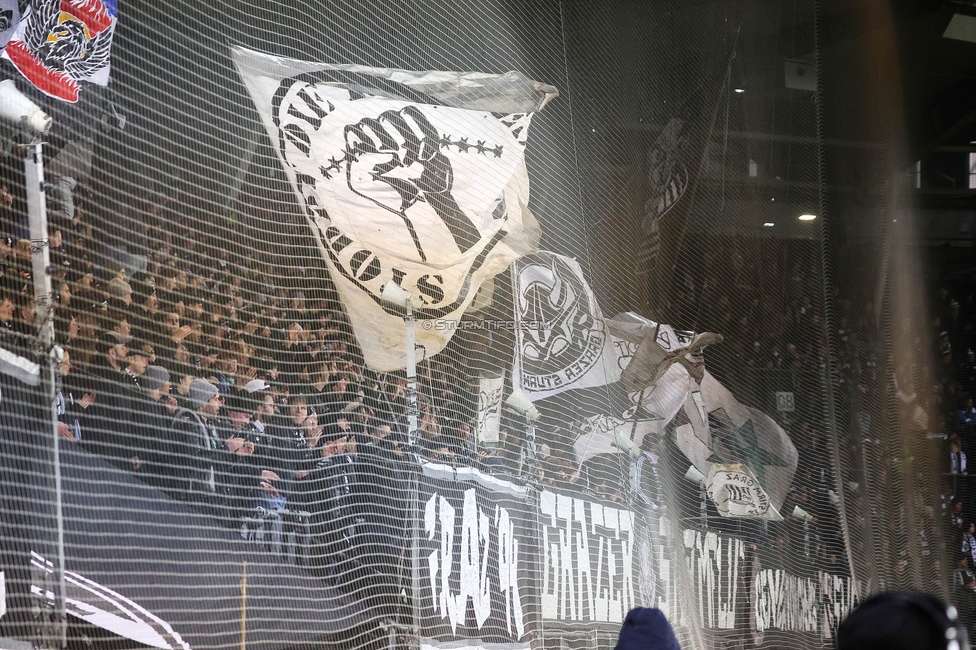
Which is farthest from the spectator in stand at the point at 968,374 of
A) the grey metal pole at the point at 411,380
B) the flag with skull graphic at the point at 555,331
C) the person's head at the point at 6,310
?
the person's head at the point at 6,310

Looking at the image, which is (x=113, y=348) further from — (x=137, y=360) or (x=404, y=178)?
(x=404, y=178)

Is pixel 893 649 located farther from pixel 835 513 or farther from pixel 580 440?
pixel 835 513

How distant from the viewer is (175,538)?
11.1 feet

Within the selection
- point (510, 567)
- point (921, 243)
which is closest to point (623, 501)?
point (510, 567)

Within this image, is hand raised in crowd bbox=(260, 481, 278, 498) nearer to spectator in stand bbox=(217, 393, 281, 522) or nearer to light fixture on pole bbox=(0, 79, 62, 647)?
spectator in stand bbox=(217, 393, 281, 522)

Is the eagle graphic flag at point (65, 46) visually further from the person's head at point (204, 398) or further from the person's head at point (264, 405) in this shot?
the person's head at point (264, 405)

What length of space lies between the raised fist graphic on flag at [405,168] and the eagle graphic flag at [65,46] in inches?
48.7

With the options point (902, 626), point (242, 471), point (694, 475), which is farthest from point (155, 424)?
point (694, 475)

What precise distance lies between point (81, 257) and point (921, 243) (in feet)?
24.7

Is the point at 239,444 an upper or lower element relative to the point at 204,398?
lower

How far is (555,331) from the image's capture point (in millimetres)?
4980

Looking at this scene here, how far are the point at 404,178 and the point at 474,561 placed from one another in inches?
70.1

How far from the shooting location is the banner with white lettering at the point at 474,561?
397 cm

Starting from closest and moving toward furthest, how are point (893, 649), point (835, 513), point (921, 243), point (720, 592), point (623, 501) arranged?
point (893, 649)
point (623, 501)
point (720, 592)
point (835, 513)
point (921, 243)
